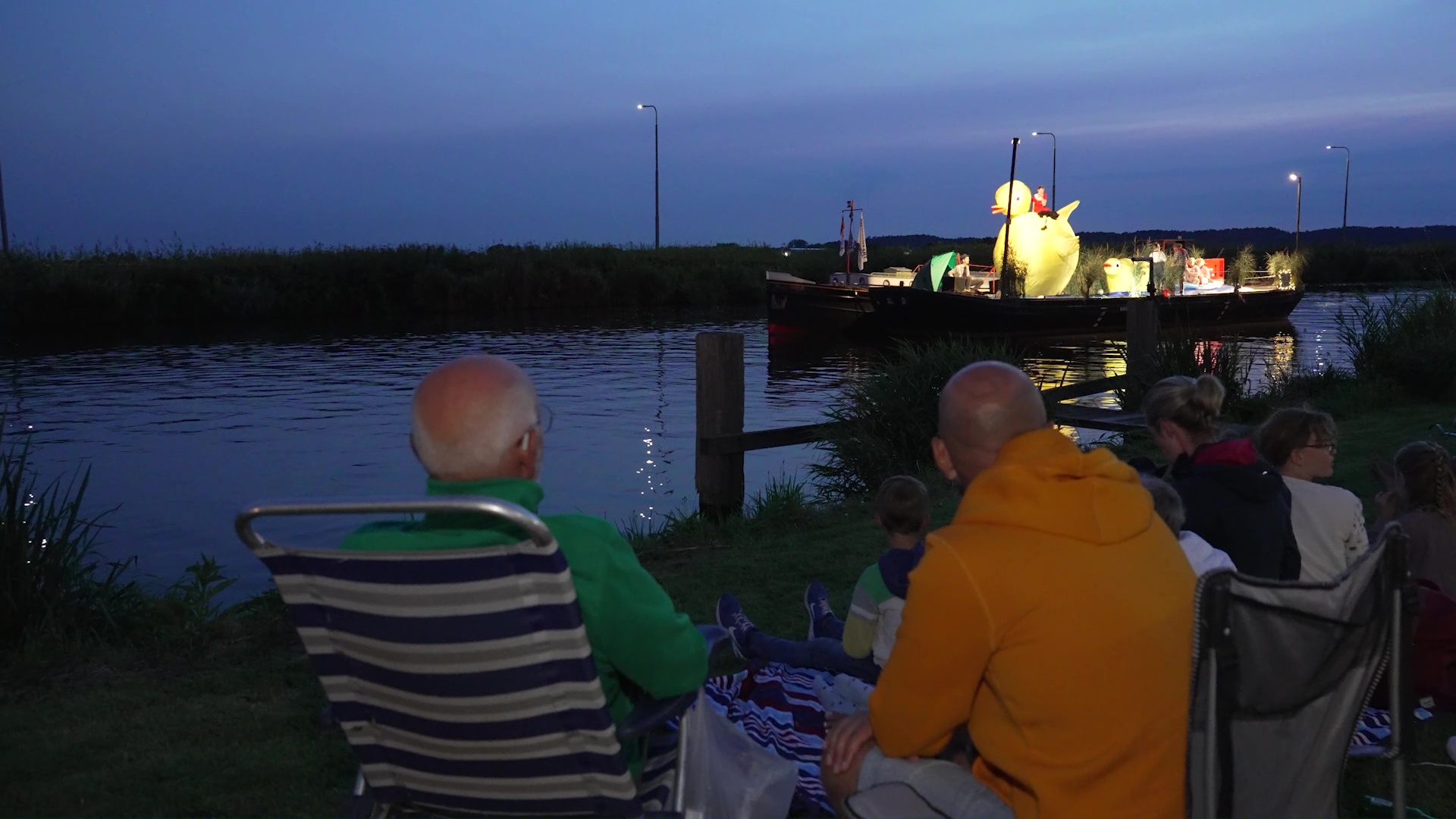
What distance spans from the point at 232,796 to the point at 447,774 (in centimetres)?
155

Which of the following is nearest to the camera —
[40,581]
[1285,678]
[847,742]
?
[1285,678]

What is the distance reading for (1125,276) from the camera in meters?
36.6

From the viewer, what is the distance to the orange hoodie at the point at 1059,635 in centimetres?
217

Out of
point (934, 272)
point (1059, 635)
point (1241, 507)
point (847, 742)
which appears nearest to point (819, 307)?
point (934, 272)

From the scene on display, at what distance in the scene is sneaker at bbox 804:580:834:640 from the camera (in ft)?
16.4

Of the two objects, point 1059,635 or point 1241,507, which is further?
point 1241,507

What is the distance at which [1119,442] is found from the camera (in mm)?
11586

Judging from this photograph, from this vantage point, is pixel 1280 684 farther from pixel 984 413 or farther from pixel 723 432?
pixel 723 432

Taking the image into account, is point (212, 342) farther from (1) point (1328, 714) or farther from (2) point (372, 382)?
(1) point (1328, 714)

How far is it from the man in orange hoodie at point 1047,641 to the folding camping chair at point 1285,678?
7 centimetres

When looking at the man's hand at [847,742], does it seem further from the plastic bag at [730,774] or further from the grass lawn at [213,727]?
the grass lawn at [213,727]

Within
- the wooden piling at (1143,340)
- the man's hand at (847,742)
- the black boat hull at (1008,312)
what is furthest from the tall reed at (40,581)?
the black boat hull at (1008,312)

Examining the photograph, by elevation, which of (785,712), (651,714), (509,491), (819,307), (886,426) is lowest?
(785,712)

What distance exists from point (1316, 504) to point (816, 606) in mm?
1950
